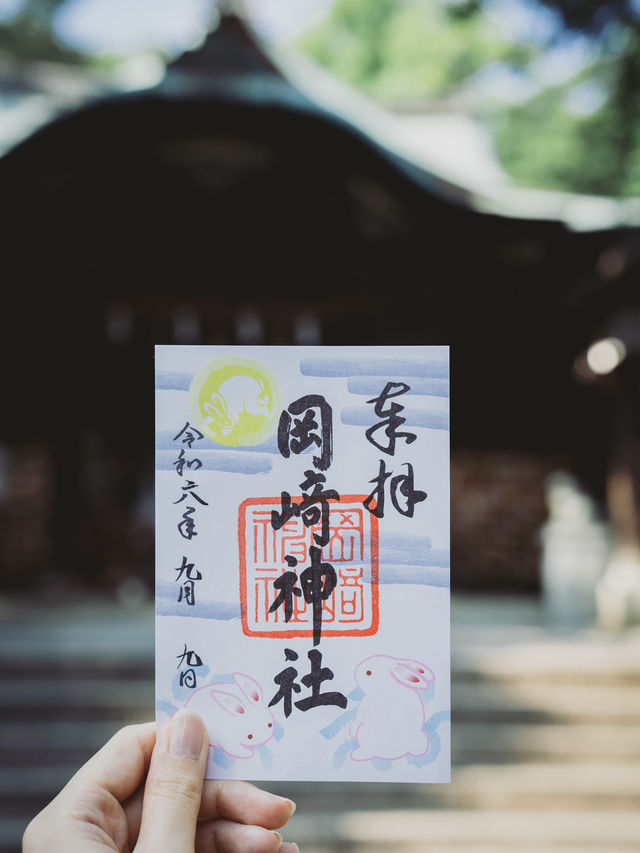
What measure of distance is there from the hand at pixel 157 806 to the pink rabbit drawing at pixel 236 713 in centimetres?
2

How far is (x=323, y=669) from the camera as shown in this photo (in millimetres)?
961

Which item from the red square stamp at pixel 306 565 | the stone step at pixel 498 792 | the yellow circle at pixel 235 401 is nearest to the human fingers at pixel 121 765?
the red square stamp at pixel 306 565

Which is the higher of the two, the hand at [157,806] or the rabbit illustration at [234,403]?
the rabbit illustration at [234,403]

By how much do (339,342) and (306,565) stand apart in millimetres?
4184

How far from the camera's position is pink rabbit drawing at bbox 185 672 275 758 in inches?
37.4

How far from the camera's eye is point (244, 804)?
38.8 inches

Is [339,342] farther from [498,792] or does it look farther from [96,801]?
[96,801]

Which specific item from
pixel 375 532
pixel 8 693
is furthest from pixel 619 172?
pixel 375 532

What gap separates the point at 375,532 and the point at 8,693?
3.48m

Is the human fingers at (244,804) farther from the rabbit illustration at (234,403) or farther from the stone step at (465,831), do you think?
the stone step at (465,831)

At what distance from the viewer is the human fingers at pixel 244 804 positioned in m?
0.99

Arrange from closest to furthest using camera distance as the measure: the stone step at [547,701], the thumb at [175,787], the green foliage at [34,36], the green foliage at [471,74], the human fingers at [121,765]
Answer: the thumb at [175,787] < the human fingers at [121,765] < the stone step at [547,701] < the green foliage at [471,74] < the green foliage at [34,36]

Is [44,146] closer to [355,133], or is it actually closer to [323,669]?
[355,133]

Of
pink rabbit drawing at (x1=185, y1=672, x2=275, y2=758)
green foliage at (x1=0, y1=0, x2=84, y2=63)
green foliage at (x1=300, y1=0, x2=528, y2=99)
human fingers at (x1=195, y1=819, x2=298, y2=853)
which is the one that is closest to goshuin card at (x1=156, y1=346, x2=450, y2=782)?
pink rabbit drawing at (x1=185, y1=672, x2=275, y2=758)
